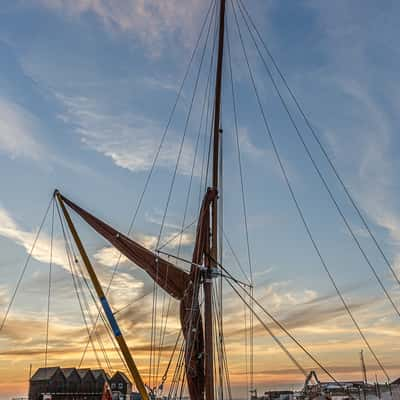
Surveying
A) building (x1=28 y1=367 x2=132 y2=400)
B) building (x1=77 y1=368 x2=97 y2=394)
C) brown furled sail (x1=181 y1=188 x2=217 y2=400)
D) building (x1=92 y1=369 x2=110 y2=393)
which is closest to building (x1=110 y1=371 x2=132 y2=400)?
building (x1=28 y1=367 x2=132 y2=400)

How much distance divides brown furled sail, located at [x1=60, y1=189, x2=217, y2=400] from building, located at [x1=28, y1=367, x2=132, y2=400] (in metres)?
92.1

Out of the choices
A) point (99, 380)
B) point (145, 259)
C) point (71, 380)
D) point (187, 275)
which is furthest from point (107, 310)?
point (99, 380)

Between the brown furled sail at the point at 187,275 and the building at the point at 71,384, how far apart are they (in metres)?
92.1

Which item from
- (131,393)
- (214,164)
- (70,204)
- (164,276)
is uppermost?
(214,164)

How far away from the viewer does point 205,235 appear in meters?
23.2

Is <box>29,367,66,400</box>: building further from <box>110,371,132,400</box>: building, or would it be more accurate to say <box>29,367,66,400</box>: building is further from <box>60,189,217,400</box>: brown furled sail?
<box>60,189,217,400</box>: brown furled sail

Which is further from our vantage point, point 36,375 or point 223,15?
point 36,375

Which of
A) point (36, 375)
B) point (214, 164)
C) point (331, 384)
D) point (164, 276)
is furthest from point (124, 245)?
point (36, 375)

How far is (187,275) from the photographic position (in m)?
23.5

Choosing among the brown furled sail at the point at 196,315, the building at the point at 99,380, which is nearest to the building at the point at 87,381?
the building at the point at 99,380

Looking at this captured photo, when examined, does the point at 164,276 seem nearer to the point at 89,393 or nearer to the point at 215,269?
the point at 215,269

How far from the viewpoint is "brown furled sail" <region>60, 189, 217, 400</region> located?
2169cm

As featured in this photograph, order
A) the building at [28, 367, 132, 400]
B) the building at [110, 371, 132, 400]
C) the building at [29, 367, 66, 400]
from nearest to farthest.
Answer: the building at [29, 367, 66, 400]
the building at [28, 367, 132, 400]
the building at [110, 371, 132, 400]

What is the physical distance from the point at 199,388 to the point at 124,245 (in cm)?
743
